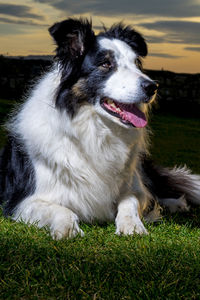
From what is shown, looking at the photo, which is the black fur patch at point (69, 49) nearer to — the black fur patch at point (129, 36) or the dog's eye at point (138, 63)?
the black fur patch at point (129, 36)

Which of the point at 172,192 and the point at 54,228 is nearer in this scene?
the point at 54,228

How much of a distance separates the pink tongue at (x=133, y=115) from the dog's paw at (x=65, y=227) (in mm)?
902

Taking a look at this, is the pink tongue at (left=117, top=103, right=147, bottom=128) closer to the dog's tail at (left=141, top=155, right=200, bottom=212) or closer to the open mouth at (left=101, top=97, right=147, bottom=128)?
the open mouth at (left=101, top=97, right=147, bottom=128)

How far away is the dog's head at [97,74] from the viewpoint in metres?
3.60

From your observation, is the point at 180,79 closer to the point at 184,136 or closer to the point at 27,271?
the point at 184,136

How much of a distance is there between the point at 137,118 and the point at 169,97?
12239mm

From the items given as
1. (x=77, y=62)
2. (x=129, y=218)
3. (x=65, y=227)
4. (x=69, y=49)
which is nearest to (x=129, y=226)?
(x=129, y=218)

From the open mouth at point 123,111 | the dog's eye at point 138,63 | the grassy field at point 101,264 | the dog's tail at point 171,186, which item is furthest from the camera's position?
the dog's tail at point 171,186

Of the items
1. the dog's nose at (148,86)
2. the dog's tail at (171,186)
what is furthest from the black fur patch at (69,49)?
the dog's tail at (171,186)

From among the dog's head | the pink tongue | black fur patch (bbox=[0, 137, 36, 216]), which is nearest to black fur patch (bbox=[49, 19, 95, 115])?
the dog's head

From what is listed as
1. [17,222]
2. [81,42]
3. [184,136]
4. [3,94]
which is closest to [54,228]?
[17,222]

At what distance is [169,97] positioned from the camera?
15680 mm

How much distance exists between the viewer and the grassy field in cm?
289

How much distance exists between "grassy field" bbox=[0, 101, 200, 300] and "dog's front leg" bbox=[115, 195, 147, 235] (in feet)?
0.30
